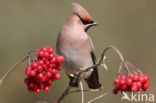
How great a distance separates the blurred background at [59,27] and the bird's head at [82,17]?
1.40 meters

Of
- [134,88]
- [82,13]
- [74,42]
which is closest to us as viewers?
[134,88]

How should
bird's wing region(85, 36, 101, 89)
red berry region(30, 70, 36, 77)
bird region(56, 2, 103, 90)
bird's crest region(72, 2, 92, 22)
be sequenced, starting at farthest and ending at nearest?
bird's wing region(85, 36, 101, 89) → bird region(56, 2, 103, 90) → bird's crest region(72, 2, 92, 22) → red berry region(30, 70, 36, 77)

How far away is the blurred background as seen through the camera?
15.5 feet

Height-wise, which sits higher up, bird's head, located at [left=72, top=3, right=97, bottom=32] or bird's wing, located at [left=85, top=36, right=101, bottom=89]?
bird's head, located at [left=72, top=3, right=97, bottom=32]

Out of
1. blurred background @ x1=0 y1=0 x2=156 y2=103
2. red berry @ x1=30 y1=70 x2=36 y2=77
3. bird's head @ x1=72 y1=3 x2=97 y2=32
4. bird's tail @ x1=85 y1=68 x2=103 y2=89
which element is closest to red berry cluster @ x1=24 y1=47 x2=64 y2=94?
red berry @ x1=30 y1=70 x2=36 y2=77

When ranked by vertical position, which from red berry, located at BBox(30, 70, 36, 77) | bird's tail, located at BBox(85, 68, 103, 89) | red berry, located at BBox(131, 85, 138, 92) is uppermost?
red berry, located at BBox(30, 70, 36, 77)

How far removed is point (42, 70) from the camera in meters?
→ 2.28

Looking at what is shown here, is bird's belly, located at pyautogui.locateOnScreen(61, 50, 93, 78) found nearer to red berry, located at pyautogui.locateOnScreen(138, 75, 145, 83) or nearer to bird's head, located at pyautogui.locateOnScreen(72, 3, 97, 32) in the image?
bird's head, located at pyautogui.locateOnScreen(72, 3, 97, 32)

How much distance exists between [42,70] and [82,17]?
1.20 metres

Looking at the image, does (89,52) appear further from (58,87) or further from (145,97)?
(145,97)

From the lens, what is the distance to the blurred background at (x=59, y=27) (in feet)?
15.5

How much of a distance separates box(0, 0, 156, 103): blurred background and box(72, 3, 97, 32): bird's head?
140cm

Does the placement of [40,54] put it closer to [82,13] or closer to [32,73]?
[32,73]

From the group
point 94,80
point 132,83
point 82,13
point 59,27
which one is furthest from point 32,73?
point 59,27
